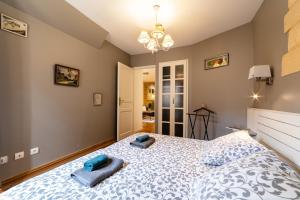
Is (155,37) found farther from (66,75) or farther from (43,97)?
(43,97)

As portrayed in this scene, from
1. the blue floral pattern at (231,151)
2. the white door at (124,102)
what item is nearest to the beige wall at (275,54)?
the blue floral pattern at (231,151)

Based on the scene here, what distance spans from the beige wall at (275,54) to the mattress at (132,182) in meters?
1.09

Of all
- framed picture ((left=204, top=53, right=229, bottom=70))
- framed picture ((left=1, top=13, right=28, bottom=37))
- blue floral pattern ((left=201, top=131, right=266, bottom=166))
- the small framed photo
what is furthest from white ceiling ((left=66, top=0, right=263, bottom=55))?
blue floral pattern ((left=201, top=131, right=266, bottom=166))

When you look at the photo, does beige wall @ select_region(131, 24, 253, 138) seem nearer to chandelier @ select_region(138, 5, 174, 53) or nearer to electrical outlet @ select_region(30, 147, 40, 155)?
chandelier @ select_region(138, 5, 174, 53)

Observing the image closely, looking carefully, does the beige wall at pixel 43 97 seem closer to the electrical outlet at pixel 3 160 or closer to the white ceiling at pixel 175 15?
the electrical outlet at pixel 3 160

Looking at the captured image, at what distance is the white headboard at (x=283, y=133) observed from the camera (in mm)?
1123

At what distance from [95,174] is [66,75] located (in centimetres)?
224

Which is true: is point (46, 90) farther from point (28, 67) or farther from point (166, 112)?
point (166, 112)

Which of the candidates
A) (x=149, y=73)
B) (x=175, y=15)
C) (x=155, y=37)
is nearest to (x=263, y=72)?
(x=155, y=37)

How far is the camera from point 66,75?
8.86ft

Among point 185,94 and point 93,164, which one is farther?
point 185,94

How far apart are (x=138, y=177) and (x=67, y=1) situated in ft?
8.49

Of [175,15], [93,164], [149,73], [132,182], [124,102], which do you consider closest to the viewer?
[132,182]

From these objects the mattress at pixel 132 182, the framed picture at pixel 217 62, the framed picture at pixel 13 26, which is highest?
the framed picture at pixel 13 26
